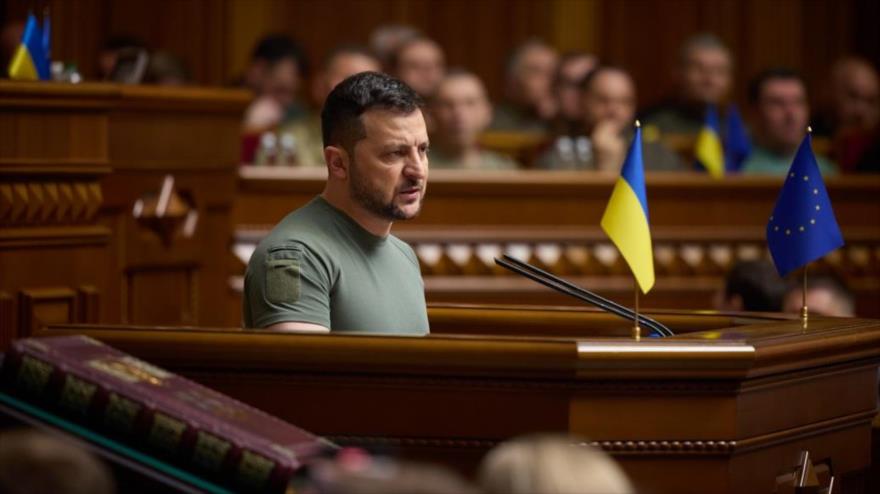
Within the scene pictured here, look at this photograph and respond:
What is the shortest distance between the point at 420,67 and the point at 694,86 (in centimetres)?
163

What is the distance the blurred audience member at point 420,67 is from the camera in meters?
8.92

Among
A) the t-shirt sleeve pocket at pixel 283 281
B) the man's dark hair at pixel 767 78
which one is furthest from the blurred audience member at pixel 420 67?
the t-shirt sleeve pocket at pixel 283 281

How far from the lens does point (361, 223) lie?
3.90 meters

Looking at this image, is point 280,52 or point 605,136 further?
point 280,52

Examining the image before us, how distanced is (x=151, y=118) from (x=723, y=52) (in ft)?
15.0

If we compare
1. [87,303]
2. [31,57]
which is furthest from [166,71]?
[87,303]

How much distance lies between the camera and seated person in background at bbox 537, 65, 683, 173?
825 centimetres

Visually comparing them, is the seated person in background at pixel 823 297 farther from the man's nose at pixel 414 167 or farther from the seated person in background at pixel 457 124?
the seated person in background at pixel 457 124

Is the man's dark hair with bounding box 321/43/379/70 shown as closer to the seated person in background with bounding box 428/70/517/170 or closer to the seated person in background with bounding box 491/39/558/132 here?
the seated person in background with bounding box 428/70/517/170

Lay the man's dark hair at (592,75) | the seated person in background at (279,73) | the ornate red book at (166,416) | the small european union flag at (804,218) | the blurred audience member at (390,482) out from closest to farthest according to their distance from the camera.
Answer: the blurred audience member at (390,482)
the ornate red book at (166,416)
the small european union flag at (804,218)
the man's dark hair at (592,75)
the seated person in background at (279,73)

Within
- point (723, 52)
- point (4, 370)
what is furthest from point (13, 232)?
point (723, 52)

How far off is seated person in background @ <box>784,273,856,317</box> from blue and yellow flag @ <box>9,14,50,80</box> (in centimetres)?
259

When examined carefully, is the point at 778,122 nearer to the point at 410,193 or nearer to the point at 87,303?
the point at 87,303

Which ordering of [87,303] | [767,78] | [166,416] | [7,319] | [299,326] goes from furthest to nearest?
[767,78], [87,303], [7,319], [299,326], [166,416]
